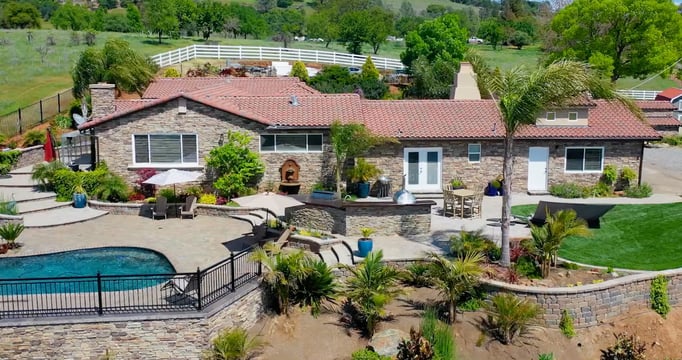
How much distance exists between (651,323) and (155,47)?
203ft

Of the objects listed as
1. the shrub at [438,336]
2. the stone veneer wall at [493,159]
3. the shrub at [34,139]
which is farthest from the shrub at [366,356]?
the shrub at [34,139]

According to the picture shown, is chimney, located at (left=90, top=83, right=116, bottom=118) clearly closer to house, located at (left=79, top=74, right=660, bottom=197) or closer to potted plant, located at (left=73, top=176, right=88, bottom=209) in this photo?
house, located at (left=79, top=74, right=660, bottom=197)

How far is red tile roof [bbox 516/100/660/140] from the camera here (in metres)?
29.5

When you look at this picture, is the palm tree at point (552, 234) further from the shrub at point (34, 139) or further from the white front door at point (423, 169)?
the shrub at point (34, 139)

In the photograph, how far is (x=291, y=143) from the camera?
1164 inches

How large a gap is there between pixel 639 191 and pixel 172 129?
19.9 m

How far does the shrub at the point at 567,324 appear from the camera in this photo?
1862 cm

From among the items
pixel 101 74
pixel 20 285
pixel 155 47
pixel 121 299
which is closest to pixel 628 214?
pixel 121 299

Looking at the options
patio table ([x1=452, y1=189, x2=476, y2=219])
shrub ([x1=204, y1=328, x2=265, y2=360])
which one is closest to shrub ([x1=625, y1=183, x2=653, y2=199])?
patio table ([x1=452, y1=189, x2=476, y2=219])

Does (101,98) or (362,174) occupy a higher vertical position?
(101,98)

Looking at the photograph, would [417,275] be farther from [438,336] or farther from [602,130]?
[602,130]

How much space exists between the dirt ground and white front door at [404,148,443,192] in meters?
10.5

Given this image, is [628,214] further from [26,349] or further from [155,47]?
[155,47]

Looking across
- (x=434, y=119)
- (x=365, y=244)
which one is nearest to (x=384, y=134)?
(x=434, y=119)
